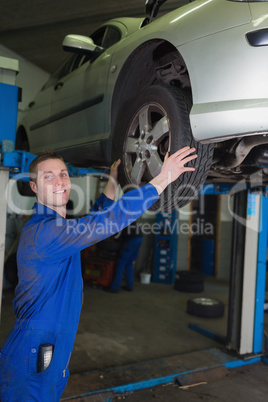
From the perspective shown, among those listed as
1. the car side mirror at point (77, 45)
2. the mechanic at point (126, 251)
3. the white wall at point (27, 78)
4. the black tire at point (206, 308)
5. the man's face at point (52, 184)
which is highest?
the white wall at point (27, 78)

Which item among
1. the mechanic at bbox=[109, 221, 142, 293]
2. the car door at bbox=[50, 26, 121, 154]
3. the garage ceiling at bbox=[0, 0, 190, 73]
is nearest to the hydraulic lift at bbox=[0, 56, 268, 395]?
the car door at bbox=[50, 26, 121, 154]

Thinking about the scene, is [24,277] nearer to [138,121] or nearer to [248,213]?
[138,121]

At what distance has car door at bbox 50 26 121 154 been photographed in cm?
249

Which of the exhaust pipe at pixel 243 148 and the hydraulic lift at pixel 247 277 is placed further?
the hydraulic lift at pixel 247 277

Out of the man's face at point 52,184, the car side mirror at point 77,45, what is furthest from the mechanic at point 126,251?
the man's face at point 52,184

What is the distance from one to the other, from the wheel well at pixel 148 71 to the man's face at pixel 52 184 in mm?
778

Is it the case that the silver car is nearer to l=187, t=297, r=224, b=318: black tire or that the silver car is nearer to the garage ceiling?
the garage ceiling

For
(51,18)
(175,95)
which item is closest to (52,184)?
(175,95)

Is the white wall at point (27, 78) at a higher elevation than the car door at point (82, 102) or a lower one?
higher

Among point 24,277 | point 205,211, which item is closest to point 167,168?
point 24,277

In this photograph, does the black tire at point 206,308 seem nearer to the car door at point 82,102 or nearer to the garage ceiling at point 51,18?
the car door at point 82,102

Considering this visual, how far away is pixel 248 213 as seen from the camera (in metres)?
4.08

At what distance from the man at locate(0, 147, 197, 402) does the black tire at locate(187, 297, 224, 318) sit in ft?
13.2

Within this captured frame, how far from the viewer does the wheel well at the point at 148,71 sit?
1.95m
